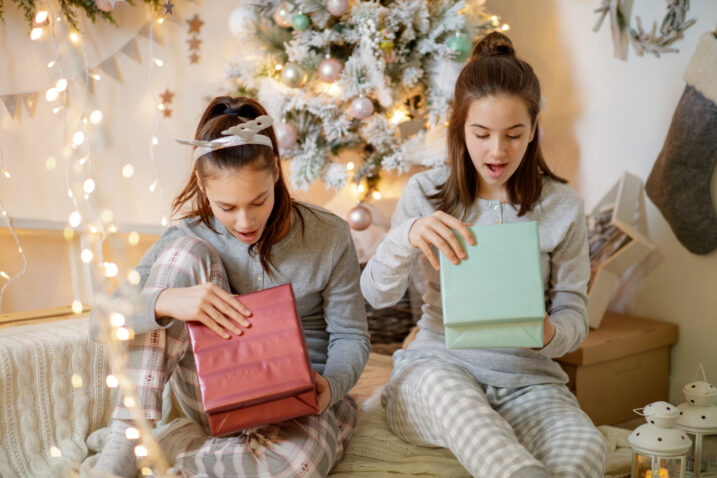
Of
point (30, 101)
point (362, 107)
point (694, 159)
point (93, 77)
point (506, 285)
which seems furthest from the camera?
point (93, 77)

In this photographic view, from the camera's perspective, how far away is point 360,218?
173 cm

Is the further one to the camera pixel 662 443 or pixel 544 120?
pixel 544 120

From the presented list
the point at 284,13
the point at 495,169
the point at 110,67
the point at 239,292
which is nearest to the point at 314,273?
the point at 239,292

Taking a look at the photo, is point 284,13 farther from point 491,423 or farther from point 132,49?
point 491,423

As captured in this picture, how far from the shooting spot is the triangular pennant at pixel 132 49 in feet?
6.60

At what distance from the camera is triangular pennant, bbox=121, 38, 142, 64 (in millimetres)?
2012

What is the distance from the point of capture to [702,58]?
1.45 m

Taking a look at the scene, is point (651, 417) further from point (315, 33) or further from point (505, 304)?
point (315, 33)

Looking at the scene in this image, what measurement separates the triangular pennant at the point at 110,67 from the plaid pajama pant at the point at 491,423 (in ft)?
4.50

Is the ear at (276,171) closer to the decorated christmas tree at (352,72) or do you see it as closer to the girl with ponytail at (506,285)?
the girl with ponytail at (506,285)

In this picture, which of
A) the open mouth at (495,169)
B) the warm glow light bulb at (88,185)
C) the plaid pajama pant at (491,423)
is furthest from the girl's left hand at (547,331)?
the warm glow light bulb at (88,185)

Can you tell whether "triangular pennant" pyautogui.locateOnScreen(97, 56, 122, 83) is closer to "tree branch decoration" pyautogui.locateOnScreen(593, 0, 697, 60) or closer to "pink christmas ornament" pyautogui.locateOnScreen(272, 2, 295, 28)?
"pink christmas ornament" pyautogui.locateOnScreen(272, 2, 295, 28)

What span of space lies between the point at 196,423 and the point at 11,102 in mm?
1203

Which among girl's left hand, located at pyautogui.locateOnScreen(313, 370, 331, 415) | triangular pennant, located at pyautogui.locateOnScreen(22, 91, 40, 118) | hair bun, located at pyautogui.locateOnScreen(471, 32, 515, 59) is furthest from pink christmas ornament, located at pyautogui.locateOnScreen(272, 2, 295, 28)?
girl's left hand, located at pyautogui.locateOnScreen(313, 370, 331, 415)
